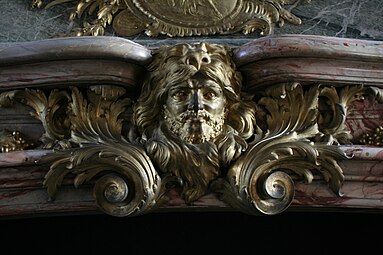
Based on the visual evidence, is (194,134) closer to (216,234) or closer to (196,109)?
(196,109)

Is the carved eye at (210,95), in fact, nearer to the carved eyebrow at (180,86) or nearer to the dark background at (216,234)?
the carved eyebrow at (180,86)

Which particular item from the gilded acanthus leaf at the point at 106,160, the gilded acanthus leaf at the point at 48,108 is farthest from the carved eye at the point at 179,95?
the gilded acanthus leaf at the point at 48,108

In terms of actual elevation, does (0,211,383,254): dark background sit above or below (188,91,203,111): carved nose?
Result: below

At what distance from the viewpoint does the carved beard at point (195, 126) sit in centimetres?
186

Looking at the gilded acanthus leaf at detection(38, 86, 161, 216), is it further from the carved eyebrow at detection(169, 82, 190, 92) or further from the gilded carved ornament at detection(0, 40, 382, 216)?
the carved eyebrow at detection(169, 82, 190, 92)

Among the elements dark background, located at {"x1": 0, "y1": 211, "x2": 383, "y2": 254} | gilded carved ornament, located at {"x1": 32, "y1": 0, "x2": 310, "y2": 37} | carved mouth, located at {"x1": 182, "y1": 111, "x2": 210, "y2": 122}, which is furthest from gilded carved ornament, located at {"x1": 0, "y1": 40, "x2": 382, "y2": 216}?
dark background, located at {"x1": 0, "y1": 211, "x2": 383, "y2": 254}

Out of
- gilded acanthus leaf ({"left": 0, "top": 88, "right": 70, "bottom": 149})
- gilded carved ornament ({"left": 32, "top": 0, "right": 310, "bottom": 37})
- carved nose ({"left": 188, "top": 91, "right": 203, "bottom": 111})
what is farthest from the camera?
gilded carved ornament ({"left": 32, "top": 0, "right": 310, "bottom": 37})

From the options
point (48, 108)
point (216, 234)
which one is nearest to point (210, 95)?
point (48, 108)

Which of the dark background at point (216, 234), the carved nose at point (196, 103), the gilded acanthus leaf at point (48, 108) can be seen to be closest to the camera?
the carved nose at point (196, 103)

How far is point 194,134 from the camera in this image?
6.11 feet

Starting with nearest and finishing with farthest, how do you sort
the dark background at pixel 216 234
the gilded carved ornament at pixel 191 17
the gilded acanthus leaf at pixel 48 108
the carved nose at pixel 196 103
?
the carved nose at pixel 196 103, the gilded acanthus leaf at pixel 48 108, the gilded carved ornament at pixel 191 17, the dark background at pixel 216 234

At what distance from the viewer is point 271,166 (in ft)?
6.24

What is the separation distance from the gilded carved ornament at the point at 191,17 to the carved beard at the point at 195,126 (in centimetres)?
40

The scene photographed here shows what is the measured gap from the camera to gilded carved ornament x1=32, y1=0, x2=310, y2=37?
7.13ft
